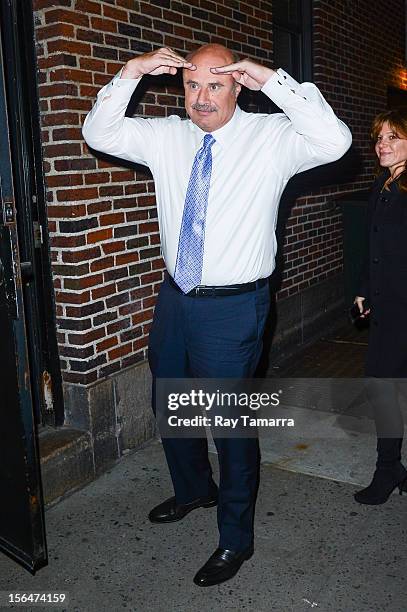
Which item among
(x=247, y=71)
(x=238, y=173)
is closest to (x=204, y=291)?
(x=238, y=173)

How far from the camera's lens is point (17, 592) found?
3004 millimetres

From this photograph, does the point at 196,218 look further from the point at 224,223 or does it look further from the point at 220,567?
the point at 220,567

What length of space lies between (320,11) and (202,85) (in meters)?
4.82

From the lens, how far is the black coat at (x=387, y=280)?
11.7ft

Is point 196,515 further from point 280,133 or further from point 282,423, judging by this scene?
A: point 280,133

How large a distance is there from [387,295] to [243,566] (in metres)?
1.62

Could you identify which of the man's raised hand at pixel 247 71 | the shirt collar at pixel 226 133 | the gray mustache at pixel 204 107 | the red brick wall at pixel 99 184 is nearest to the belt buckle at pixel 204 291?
the shirt collar at pixel 226 133

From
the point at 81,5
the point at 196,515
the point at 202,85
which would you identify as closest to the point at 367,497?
the point at 196,515

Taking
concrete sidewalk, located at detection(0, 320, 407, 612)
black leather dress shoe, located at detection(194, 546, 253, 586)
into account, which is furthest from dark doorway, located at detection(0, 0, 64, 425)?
black leather dress shoe, located at detection(194, 546, 253, 586)

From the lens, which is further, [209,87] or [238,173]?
[238,173]

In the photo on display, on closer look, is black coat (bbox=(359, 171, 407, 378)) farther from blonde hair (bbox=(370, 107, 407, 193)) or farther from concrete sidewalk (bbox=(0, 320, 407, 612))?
concrete sidewalk (bbox=(0, 320, 407, 612))

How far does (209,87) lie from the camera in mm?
2963

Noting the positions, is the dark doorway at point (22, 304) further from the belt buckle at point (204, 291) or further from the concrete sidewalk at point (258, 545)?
the belt buckle at point (204, 291)

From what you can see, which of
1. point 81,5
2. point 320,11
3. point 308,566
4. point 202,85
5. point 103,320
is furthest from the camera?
point 320,11
